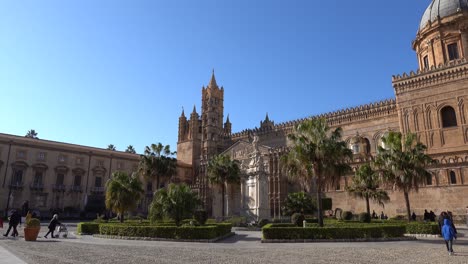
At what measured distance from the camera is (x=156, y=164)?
41375 millimetres

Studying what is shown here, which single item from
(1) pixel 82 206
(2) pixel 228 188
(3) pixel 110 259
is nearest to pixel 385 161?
(2) pixel 228 188

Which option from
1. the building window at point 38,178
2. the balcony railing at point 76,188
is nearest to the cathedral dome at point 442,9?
the balcony railing at point 76,188

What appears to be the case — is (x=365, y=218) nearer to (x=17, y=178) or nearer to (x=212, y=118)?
(x=17, y=178)

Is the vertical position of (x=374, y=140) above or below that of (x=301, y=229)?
above

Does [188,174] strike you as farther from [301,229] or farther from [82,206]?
[301,229]

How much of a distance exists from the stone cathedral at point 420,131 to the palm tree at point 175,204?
1096 centimetres

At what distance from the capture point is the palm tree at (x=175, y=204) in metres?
20.9

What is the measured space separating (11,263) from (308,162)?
16.0m

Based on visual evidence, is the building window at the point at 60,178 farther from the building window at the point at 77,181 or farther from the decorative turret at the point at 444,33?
the decorative turret at the point at 444,33

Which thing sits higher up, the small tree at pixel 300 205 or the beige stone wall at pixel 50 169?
the beige stone wall at pixel 50 169

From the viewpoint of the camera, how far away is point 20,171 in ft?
150

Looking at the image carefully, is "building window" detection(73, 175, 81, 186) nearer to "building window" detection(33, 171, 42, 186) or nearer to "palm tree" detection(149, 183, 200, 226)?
"building window" detection(33, 171, 42, 186)

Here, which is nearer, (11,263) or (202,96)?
(11,263)

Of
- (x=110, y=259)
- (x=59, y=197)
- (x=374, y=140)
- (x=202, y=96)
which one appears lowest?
(x=110, y=259)
